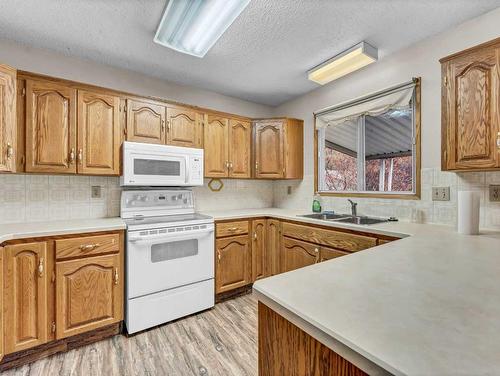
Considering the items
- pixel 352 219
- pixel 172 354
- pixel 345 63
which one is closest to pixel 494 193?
A: pixel 352 219

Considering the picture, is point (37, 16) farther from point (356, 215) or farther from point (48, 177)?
point (356, 215)

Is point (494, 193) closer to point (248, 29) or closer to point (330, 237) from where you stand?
point (330, 237)

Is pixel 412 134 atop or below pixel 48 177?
atop

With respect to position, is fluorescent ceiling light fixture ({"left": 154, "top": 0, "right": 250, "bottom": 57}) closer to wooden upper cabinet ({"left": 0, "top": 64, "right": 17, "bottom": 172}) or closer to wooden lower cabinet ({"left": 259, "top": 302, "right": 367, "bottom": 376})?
wooden upper cabinet ({"left": 0, "top": 64, "right": 17, "bottom": 172})

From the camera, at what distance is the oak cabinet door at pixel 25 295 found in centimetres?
163

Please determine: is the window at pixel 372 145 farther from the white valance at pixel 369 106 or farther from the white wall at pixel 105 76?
the white wall at pixel 105 76

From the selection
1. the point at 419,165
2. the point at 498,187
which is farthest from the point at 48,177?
the point at 498,187

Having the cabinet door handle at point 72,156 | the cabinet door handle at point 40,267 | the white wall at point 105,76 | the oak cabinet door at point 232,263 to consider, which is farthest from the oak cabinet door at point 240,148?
the cabinet door handle at point 40,267

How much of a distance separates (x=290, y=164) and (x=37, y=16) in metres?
2.65

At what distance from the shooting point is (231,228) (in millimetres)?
2646

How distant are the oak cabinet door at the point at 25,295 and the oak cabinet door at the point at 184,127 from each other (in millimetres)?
1421

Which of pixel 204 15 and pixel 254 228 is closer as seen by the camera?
pixel 204 15

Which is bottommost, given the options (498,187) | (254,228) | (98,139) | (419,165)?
(254,228)

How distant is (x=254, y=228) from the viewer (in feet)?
9.24
